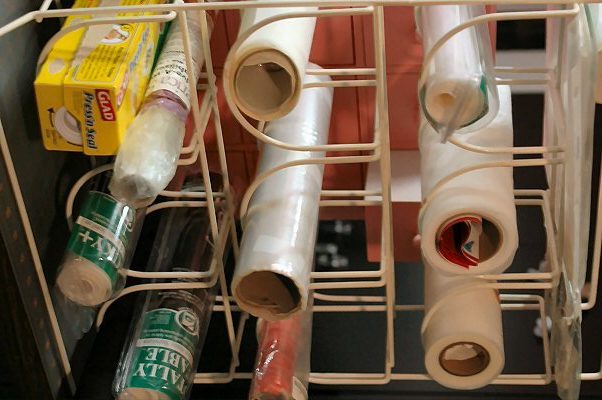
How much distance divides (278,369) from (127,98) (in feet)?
1.18

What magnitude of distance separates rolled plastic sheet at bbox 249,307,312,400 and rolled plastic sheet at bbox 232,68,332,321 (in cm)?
6

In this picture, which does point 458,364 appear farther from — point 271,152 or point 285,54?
point 285,54

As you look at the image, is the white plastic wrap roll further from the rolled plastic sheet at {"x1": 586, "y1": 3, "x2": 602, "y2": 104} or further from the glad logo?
the glad logo

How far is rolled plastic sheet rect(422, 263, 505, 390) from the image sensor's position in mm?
1054

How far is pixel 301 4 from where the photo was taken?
0.90 metres

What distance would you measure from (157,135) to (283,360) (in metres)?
0.31

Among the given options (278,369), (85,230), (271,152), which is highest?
(271,152)

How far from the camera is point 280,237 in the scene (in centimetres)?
100

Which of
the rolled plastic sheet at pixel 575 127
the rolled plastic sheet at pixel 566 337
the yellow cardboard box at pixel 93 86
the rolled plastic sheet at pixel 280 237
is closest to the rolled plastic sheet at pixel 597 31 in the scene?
the rolled plastic sheet at pixel 575 127

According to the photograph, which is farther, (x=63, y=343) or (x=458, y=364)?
(x=63, y=343)

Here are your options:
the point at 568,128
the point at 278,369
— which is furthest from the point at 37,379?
the point at 568,128

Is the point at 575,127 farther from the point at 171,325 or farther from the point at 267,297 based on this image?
the point at 171,325

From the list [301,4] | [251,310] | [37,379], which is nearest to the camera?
[301,4]

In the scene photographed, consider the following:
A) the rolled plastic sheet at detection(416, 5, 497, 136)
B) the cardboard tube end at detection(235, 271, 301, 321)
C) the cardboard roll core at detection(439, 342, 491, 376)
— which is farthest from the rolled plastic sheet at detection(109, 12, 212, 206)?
the cardboard roll core at detection(439, 342, 491, 376)
